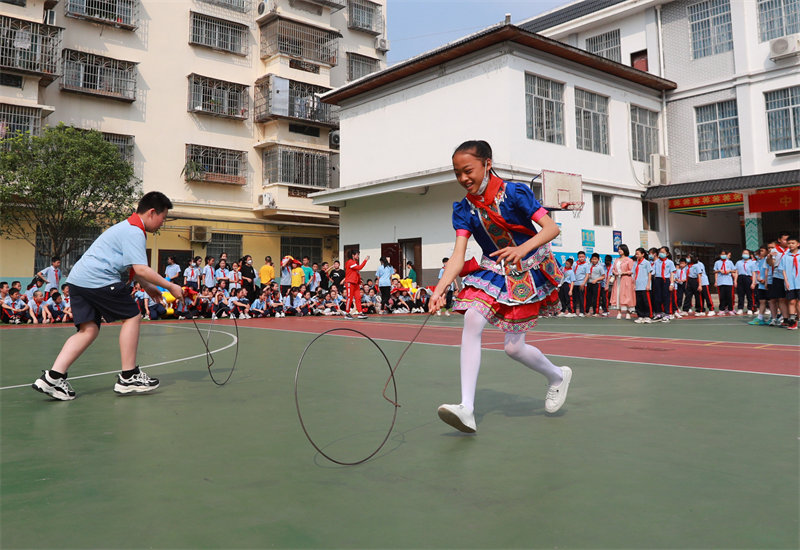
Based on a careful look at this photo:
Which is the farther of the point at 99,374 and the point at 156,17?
the point at 156,17

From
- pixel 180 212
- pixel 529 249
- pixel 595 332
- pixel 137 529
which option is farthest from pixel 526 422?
pixel 180 212

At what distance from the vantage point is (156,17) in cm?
2636

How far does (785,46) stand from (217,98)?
22798 millimetres

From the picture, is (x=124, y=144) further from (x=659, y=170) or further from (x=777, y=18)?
(x=777, y=18)

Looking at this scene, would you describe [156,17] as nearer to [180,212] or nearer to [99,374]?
[180,212]

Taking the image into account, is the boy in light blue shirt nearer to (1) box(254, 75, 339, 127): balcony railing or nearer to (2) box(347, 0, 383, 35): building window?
(1) box(254, 75, 339, 127): balcony railing

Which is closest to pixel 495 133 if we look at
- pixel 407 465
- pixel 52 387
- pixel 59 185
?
pixel 59 185

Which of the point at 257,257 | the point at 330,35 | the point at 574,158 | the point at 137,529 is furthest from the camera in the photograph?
the point at 330,35

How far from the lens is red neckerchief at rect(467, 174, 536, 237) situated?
12.9 ft

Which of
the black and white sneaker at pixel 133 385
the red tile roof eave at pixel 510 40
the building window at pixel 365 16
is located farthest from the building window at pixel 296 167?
the black and white sneaker at pixel 133 385

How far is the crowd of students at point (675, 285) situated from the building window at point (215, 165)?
16.9m

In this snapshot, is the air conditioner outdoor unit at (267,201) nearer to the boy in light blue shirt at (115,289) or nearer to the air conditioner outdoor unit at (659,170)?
the air conditioner outdoor unit at (659,170)

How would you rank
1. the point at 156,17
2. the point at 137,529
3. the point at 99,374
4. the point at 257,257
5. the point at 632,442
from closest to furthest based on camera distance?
the point at 137,529 → the point at 632,442 → the point at 99,374 → the point at 156,17 → the point at 257,257

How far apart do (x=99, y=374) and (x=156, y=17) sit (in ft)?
80.8
